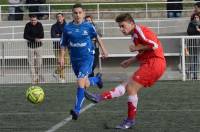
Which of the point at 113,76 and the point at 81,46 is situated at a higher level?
the point at 81,46

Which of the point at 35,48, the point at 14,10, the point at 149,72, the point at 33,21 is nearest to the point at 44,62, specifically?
the point at 35,48

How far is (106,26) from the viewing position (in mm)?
26859

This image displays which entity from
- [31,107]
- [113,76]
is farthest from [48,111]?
[113,76]

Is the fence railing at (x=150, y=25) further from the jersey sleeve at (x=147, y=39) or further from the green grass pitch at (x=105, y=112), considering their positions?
the jersey sleeve at (x=147, y=39)

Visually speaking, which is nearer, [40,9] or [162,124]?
[162,124]

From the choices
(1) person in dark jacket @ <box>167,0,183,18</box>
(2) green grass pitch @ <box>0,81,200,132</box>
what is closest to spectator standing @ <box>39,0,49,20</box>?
(1) person in dark jacket @ <box>167,0,183,18</box>

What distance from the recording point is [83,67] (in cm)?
1277

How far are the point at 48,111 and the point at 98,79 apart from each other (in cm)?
138

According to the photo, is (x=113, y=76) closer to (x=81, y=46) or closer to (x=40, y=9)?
(x=81, y=46)

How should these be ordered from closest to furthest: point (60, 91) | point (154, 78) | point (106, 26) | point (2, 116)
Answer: point (154, 78) < point (2, 116) < point (60, 91) < point (106, 26)

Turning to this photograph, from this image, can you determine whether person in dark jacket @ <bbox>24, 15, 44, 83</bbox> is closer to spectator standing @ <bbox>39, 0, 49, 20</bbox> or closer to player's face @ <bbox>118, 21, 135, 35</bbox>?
player's face @ <bbox>118, 21, 135, 35</bbox>

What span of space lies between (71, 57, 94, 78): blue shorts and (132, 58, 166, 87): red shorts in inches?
75.2

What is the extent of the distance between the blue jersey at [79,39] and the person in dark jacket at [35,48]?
213 inches

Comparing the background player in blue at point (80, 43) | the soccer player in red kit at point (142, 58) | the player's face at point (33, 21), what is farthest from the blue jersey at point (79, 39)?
the player's face at point (33, 21)
